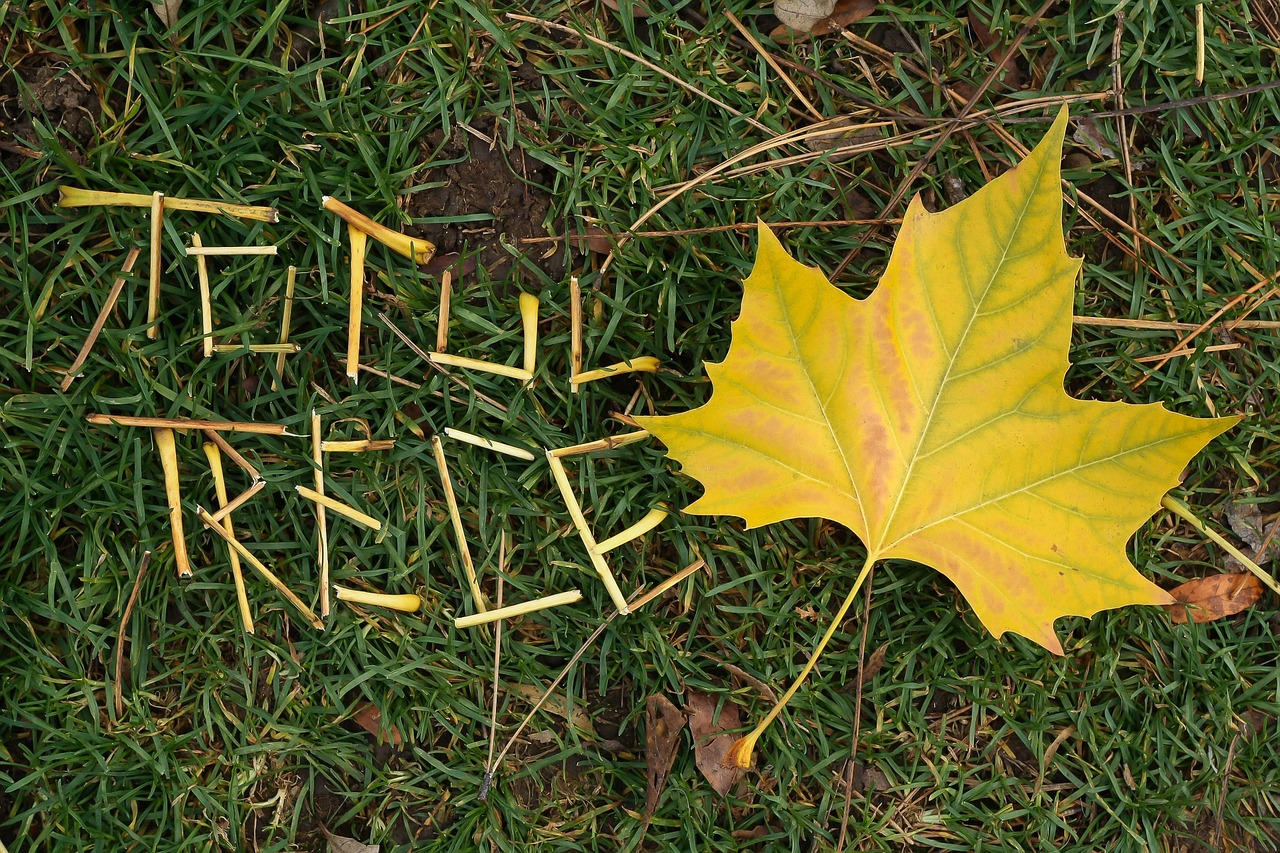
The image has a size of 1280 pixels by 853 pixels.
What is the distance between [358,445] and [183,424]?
1.34 feet

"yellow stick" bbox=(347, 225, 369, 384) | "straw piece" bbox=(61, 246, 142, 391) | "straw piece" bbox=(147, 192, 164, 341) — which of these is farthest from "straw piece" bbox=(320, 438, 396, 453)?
"straw piece" bbox=(61, 246, 142, 391)

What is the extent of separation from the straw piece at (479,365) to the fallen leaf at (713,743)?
866 millimetres

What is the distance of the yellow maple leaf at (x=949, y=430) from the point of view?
5.82 ft

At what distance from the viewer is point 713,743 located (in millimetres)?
2115

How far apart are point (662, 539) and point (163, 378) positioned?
4.10 ft

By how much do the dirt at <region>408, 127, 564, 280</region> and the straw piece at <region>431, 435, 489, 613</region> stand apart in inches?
16.9

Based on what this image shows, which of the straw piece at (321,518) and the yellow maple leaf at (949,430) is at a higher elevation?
the yellow maple leaf at (949,430)

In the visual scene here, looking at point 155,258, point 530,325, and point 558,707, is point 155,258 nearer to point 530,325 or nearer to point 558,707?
point 530,325

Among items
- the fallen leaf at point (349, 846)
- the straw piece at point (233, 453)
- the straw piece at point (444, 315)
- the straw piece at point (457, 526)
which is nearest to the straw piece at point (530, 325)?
the straw piece at point (444, 315)

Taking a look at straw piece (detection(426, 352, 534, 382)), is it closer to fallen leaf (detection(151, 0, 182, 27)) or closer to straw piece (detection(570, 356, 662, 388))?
straw piece (detection(570, 356, 662, 388))

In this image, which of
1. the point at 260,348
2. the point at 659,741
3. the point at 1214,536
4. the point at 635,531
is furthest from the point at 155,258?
the point at 1214,536

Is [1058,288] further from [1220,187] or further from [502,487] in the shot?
[502,487]

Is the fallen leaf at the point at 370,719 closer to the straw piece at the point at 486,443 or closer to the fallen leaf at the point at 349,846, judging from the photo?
the fallen leaf at the point at 349,846

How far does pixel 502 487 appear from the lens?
7.03ft
